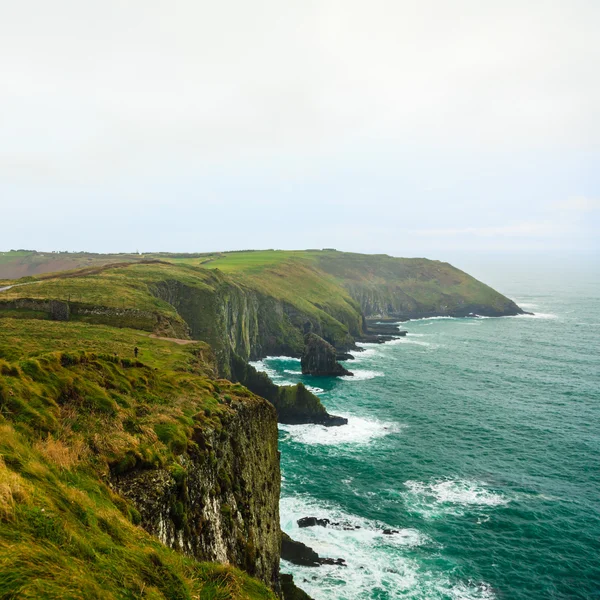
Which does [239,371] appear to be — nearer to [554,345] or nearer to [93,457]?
[93,457]

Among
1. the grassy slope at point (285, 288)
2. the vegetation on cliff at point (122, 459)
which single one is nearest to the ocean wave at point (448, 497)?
the vegetation on cliff at point (122, 459)

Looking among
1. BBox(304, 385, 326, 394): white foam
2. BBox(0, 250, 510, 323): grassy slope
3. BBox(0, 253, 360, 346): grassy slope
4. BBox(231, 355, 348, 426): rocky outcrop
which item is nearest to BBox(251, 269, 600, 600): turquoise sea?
BBox(304, 385, 326, 394): white foam

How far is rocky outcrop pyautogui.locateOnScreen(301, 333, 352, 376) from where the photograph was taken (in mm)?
89375

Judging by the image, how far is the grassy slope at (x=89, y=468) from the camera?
6895mm

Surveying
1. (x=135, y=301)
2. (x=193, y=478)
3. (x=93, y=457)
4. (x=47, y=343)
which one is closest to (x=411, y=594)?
(x=193, y=478)

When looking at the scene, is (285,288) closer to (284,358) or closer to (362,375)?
(284,358)

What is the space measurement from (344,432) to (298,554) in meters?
25.9

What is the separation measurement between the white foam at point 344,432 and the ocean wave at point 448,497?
12.3m

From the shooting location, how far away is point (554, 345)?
113000 mm

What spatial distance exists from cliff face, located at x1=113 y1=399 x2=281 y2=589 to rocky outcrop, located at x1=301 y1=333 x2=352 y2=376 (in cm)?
5723

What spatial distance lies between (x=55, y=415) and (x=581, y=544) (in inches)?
1707

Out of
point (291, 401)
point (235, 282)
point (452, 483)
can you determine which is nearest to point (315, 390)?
point (291, 401)

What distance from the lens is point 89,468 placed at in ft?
42.8

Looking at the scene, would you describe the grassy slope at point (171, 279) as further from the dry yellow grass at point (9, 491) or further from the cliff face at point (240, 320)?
the dry yellow grass at point (9, 491)
